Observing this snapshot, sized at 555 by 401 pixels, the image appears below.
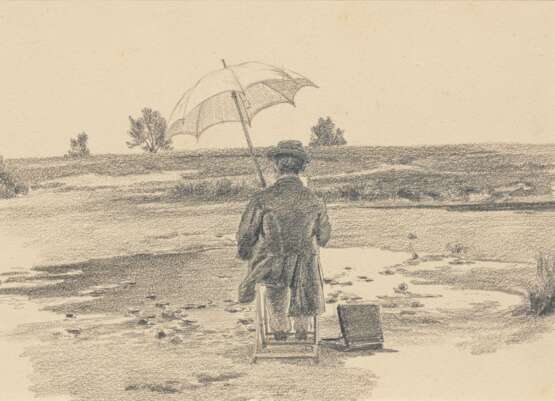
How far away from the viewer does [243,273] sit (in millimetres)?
6375

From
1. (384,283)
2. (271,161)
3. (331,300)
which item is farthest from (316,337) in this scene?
(271,161)

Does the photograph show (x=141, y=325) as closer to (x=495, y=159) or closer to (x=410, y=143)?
(x=410, y=143)

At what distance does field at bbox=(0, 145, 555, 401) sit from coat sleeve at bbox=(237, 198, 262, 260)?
0.89 meters

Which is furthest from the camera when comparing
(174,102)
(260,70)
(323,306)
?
(174,102)

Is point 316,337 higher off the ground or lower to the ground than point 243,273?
lower

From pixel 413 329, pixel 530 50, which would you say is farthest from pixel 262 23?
pixel 413 329

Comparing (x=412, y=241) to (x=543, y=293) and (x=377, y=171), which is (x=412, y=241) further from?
(x=543, y=293)

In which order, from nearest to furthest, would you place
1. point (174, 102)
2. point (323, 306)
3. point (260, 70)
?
point (323, 306)
point (260, 70)
point (174, 102)

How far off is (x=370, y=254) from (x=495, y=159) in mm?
1325

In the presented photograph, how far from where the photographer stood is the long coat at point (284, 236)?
5.31 meters

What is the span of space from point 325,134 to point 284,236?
141 centimetres

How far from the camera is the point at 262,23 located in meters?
6.43

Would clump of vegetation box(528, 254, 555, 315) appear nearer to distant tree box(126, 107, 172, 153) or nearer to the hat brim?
the hat brim

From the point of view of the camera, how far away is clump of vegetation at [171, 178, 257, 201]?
21.2 ft
